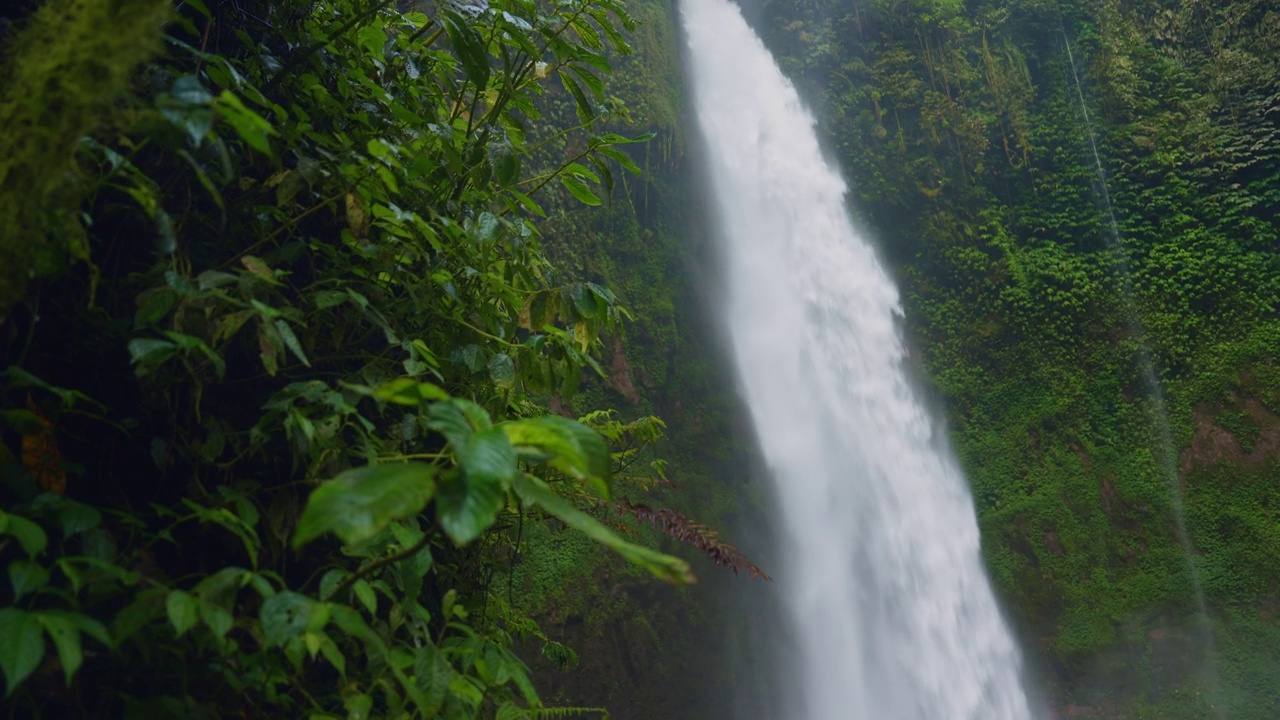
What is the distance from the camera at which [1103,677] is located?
21.1 ft

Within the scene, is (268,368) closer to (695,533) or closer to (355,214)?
(355,214)

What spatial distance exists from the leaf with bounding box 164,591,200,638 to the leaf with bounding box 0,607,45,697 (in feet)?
0.31

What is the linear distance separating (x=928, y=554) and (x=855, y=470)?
1.04 meters

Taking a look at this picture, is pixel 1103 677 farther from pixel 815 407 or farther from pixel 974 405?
pixel 815 407


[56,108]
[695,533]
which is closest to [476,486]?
[56,108]

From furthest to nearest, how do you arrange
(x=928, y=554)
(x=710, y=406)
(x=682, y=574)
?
(x=928, y=554)
(x=710, y=406)
(x=682, y=574)

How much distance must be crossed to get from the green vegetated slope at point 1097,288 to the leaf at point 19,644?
7.63m

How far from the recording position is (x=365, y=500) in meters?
0.57

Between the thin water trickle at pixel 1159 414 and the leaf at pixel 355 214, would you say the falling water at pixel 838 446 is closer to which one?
the thin water trickle at pixel 1159 414

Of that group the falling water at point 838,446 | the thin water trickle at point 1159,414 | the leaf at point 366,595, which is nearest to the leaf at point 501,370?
the leaf at point 366,595

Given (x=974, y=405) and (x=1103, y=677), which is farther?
(x=974, y=405)

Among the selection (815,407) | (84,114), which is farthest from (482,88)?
→ (815,407)

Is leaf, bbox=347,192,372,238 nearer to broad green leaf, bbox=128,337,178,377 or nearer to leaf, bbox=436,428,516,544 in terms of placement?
broad green leaf, bbox=128,337,178,377

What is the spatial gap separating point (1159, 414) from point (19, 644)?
8725mm
